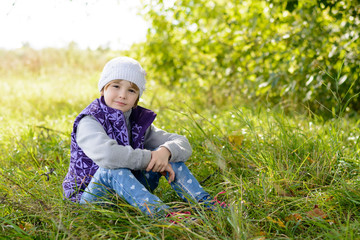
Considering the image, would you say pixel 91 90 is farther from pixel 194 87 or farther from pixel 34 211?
pixel 34 211

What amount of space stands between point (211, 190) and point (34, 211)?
3.16ft

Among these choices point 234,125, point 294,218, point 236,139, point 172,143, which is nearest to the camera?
point 294,218

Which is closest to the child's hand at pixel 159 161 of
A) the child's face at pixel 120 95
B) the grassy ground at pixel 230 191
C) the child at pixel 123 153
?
the child at pixel 123 153

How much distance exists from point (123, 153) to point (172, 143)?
12.9 inches

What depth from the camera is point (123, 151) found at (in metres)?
1.86

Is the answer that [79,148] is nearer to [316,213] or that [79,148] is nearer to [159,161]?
[159,161]

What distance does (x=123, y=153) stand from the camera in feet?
6.08

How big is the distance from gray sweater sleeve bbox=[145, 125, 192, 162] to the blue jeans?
5cm

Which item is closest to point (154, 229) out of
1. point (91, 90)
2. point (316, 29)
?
point (316, 29)

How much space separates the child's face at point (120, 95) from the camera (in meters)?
2.14

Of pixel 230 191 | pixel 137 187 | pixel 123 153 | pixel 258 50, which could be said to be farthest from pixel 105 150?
pixel 258 50

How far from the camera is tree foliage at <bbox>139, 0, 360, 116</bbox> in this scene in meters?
A: 3.60

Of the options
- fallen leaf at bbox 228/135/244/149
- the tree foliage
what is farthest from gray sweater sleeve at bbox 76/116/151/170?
the tree foliage

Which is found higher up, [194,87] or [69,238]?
[69,238]
